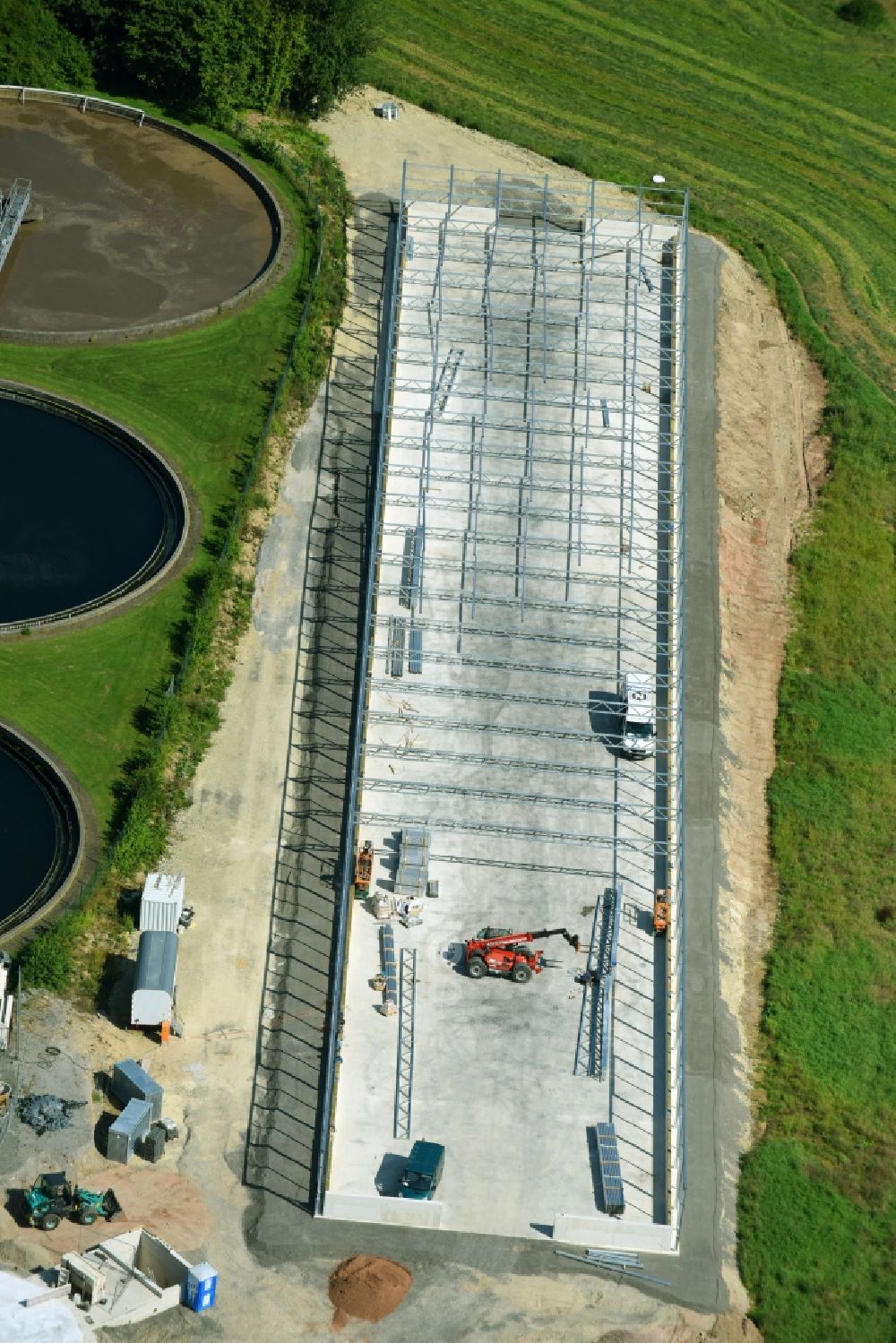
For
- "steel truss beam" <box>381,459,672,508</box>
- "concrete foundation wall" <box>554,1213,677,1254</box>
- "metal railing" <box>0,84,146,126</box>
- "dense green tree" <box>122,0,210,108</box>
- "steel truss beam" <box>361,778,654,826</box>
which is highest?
"dense green tree" <box>122,0,210,108</box>

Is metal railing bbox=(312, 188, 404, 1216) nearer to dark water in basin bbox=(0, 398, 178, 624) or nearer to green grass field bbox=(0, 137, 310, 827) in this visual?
green grass field bbox=(0, 137, 310, 827)

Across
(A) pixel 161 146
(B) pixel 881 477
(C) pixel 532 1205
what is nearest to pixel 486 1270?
(C) pixel 532 1205

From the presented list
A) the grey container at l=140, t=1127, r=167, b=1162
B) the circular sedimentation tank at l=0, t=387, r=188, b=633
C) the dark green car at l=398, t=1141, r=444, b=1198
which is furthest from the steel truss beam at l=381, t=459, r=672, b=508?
the grey container at l=140, t=1127, r=167, b=1162

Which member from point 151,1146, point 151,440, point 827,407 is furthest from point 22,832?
point 827,407

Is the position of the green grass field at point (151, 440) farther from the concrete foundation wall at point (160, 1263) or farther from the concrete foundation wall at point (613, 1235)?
the concrete foundation wall at point (613, 1235)

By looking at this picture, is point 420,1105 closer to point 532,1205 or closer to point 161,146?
point 532,1205

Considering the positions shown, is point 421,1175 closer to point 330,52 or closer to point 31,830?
point 31,830
